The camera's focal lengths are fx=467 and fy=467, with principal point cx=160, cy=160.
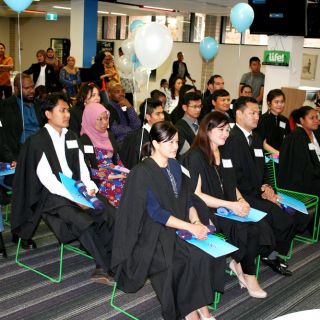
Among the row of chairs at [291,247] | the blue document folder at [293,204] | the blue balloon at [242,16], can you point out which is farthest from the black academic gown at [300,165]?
the blue balloon at [242,16]

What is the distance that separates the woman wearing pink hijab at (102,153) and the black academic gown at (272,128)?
6.35ft

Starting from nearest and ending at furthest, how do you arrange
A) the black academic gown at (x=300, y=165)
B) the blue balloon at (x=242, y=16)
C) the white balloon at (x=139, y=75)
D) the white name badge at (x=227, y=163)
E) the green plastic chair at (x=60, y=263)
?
1. the green plastic chair at (x=60, y=263)
2. the white name badge at (x=227, y=163)
3. the black academic gown at (x=300, y=165)
4. the blue balloon at (x=242, y=16)
5. the white balloon at (x=139, y=75)

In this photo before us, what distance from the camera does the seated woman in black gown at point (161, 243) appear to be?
2670 mm

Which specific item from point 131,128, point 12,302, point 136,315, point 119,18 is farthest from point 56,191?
point 119,18

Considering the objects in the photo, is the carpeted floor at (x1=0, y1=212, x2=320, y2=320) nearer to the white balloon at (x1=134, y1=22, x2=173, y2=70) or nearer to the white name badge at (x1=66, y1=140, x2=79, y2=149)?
the white name badge at (x1=66, y1=140, x2=79, y2=149)

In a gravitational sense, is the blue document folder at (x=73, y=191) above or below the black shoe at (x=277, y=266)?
above

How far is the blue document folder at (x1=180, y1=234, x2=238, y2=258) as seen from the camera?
2590mm

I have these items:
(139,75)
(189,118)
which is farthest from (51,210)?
(139,75)

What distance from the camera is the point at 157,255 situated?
8.86ft

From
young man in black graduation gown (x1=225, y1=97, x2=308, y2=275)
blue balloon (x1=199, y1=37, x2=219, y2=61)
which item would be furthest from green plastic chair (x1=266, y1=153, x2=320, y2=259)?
blue balloon (x1=199, y1=37, x2=219, y2=61)

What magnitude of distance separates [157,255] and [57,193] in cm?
102

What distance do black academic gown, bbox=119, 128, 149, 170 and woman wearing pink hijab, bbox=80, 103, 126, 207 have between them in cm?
17

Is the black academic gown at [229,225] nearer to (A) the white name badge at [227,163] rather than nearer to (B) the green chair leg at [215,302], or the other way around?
(A) the white name badge at [227,163]

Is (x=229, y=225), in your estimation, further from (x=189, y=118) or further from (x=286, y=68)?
(x=286, y=68)
